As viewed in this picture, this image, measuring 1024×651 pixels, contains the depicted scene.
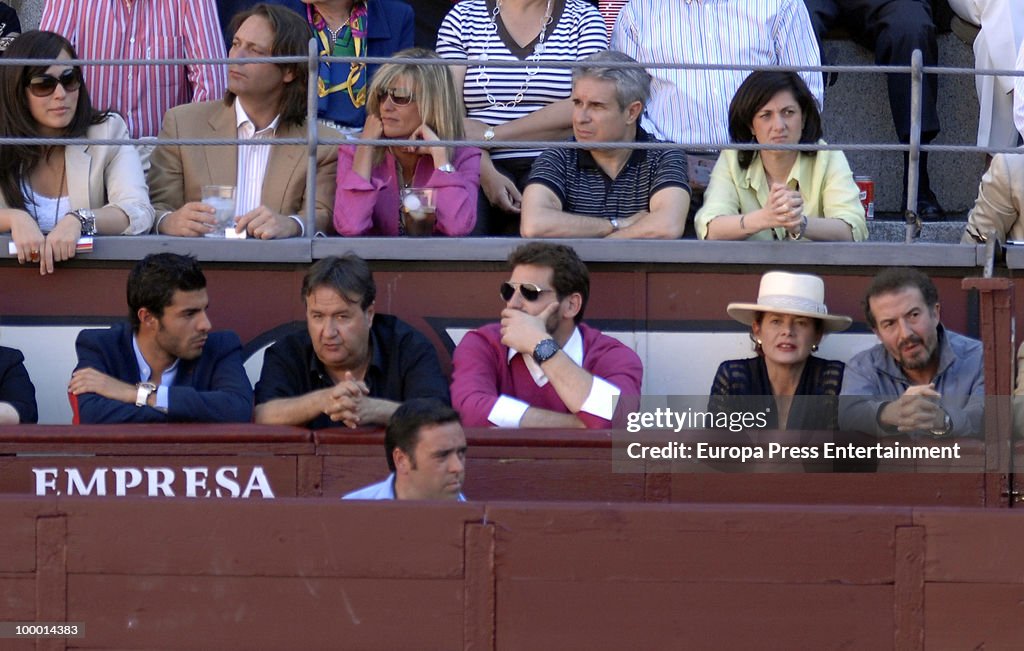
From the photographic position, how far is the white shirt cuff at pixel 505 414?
6758mm

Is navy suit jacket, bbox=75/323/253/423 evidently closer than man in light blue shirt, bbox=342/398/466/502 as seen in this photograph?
No

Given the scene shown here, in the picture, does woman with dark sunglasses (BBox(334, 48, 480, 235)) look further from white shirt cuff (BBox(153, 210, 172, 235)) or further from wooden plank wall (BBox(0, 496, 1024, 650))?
wooden plank wall (BBox(0, 496, 1024, 650))

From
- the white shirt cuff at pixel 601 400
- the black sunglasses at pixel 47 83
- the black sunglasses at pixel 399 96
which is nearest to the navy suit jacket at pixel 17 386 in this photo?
the black sunglasses at pixel 47 83

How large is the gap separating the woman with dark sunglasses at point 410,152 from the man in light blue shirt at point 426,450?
4.58 ft

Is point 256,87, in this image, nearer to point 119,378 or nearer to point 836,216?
point 119,378

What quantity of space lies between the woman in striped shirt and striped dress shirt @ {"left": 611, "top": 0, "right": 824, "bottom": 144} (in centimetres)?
19

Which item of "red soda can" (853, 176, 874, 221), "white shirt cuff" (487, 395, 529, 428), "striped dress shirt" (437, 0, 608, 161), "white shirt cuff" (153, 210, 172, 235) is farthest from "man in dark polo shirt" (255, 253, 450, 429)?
"red soda can" (853, 176, 874, 221)

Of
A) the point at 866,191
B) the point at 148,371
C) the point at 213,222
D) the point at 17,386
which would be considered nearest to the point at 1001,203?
the point at 866,191

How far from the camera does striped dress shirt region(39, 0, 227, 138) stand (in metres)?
8.12

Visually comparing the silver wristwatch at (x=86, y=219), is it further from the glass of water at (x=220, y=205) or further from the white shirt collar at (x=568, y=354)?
the white shirt collar at (x=568, y=354)

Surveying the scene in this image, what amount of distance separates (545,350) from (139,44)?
2.54m

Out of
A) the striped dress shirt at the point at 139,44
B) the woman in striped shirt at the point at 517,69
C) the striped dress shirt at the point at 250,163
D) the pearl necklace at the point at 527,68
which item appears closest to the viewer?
the striped dress shirt at the point at 250,163

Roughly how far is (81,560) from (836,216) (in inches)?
124

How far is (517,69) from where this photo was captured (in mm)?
8016
